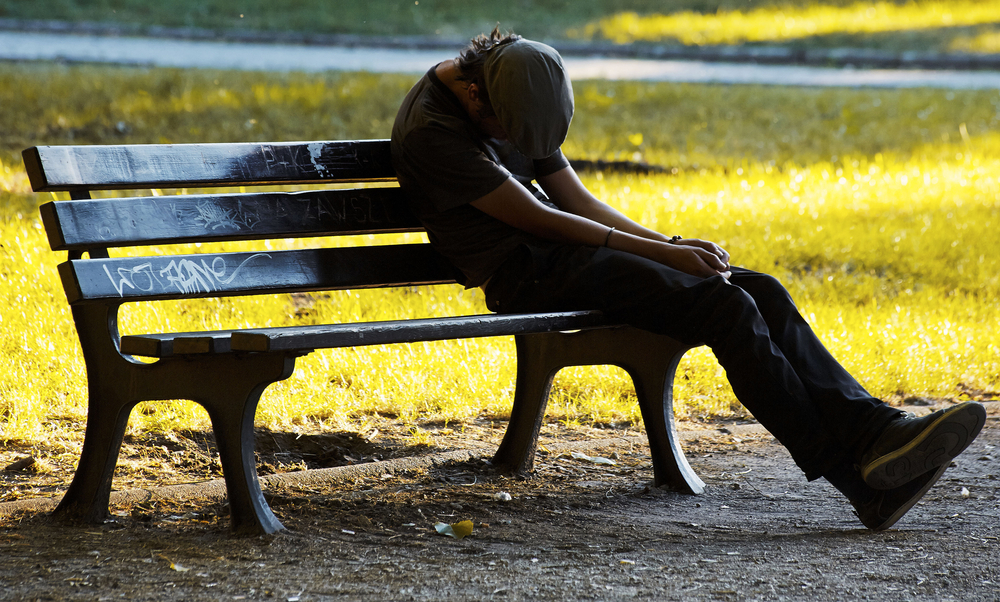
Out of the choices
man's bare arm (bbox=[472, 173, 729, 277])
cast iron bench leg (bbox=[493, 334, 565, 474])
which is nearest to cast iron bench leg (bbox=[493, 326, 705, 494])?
cast iron bench leg (bbox=[493, 334, 565, 474])

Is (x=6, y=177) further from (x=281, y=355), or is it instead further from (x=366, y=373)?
(x=281, y=355)

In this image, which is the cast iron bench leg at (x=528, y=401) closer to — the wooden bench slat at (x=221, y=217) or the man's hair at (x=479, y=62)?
the wooden bench slat at (x=221, y=217)

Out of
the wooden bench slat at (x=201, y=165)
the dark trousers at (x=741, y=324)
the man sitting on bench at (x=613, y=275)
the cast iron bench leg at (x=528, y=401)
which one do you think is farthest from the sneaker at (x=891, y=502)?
the wooden bench slat at (x=201, y=165)

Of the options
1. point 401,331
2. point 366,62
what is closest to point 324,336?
point 401,331

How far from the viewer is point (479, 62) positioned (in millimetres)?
3295

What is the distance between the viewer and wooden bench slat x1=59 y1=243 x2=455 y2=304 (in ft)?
9.31

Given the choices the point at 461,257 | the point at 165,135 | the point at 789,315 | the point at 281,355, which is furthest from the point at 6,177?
the point at 789,315

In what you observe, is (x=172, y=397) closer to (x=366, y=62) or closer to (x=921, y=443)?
(x=921, y=443)

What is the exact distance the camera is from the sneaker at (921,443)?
2.62 metres

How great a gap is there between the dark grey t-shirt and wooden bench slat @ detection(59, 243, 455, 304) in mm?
129

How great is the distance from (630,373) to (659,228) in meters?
3.19

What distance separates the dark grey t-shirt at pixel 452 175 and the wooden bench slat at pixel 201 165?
0.55ft

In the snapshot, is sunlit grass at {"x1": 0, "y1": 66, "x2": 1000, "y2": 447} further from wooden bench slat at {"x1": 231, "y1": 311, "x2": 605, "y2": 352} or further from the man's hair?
the man's hair

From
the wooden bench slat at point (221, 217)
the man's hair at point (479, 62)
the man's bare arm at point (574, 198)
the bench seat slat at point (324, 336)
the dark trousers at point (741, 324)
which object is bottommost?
the dark trousers at point (741, 324)
